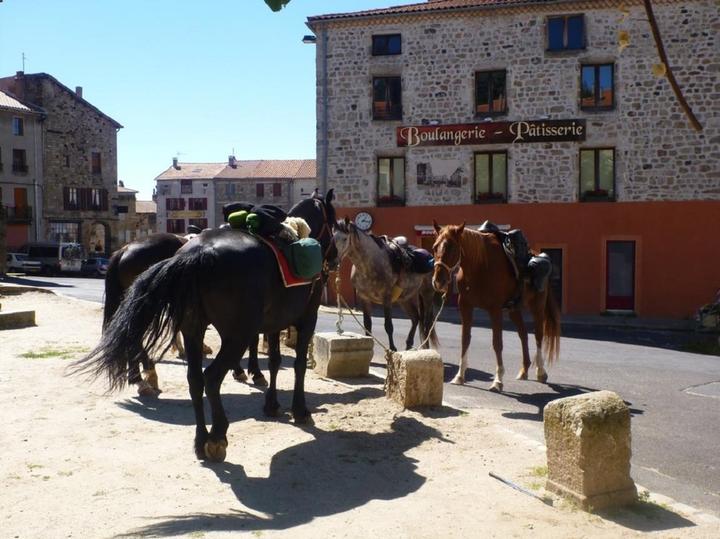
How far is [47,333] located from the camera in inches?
512

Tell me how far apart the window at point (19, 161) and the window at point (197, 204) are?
24.7 metres

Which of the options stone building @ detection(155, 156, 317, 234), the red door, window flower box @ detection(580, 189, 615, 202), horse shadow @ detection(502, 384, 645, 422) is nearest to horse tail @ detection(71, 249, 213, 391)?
horse shadow @ detection(502, 384, 645, 422)

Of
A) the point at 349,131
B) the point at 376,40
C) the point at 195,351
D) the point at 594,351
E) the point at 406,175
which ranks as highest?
the point at 376,40

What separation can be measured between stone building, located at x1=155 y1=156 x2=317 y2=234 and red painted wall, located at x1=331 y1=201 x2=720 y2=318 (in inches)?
1848

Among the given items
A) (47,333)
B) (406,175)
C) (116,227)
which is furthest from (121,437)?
(116,227)

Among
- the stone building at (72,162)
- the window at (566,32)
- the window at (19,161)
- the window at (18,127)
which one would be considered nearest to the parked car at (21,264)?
the stone building at (72,162)

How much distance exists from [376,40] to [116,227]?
37.8 meters

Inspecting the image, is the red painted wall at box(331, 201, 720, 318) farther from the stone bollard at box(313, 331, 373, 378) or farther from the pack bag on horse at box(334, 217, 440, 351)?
the stone bollard at box(313, 331, 373, 378)

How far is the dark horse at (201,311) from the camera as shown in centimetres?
522

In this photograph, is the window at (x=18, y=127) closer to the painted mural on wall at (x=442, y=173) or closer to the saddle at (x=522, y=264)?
the painted mural on wall at (x=442, y=173)

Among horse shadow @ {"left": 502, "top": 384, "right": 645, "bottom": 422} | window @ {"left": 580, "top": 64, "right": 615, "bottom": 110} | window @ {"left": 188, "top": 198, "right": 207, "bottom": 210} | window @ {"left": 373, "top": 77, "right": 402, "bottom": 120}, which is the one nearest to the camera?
horse shadow @ {"left": 502, "top": 384, "right": 645, "bottom": 422}

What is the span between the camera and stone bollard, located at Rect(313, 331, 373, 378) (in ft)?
30.6

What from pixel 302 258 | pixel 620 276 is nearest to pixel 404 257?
pixel 302 258

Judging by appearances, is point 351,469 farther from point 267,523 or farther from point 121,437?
point 121,437
